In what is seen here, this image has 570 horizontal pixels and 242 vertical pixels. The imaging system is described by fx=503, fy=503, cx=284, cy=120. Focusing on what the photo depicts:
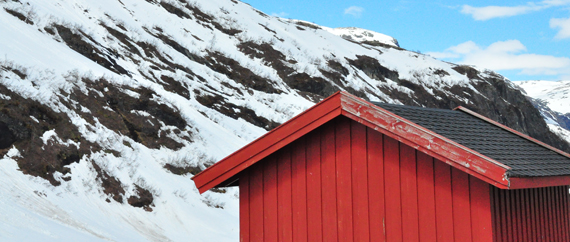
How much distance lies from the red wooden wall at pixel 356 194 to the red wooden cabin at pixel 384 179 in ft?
0.04

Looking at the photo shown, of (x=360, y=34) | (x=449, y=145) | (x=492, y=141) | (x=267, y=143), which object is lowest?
(x=449, y=145)

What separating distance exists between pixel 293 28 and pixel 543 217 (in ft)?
136

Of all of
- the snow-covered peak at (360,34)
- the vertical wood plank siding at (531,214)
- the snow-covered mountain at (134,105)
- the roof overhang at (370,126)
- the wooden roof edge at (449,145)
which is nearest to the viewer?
the wooden roof edge at (449,145)

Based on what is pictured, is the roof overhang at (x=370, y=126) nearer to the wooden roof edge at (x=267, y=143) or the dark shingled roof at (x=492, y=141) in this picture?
the wooden roof edge at (x=267, y=143)

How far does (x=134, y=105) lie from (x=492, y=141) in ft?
48.0

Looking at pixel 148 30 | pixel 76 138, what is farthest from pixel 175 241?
pixel 148 30

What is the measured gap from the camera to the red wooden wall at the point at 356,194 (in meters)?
5.41

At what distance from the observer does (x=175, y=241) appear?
39.8 ft

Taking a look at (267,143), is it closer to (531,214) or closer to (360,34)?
(531,214)

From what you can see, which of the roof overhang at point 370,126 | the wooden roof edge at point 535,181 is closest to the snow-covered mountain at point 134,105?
the roof overhang at point 370,126

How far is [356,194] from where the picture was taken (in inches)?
233

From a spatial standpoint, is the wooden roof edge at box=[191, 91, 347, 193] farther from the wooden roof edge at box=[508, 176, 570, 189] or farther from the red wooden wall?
the wooden roof edge at box=[508, 176, 570, 189]

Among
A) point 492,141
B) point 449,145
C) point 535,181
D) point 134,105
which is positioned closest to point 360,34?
point 134,105

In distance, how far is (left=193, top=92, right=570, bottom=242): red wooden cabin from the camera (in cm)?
530
